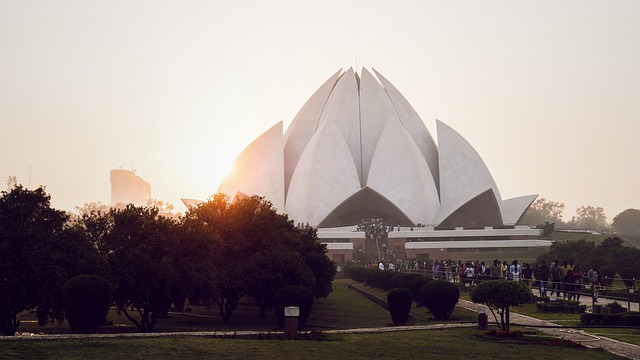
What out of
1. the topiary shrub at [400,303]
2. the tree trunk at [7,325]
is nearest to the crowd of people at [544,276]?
the topiary shrub at [400,303]

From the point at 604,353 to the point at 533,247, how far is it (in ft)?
151

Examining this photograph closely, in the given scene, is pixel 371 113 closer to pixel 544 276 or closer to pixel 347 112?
pixel 347 112

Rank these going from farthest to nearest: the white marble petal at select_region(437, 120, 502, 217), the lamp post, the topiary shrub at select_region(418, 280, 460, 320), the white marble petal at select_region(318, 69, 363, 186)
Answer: the white marble petal at select_region(318, 69, 363, 186) < the white marble petal at select_region(437, 120, 502, 217) < the lamp post < the topiary shrub at select_region(418, 280, 460, 320)

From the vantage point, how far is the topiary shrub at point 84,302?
15641 mm

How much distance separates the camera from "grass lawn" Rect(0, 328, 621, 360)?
11234 mm

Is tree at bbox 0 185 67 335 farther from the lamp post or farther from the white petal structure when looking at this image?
the white petal structure

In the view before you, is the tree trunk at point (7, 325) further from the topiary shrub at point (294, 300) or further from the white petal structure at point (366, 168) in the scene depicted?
the white petal structure at point (366, 168)

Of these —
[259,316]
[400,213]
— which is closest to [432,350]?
[259,316]

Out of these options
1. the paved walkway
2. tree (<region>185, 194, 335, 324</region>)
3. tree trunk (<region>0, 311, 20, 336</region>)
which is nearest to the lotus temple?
tree (<region>185, 194, 335, 324</region>)

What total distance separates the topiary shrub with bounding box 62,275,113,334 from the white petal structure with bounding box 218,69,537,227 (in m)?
48.2

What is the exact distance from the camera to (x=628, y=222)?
10756 cm

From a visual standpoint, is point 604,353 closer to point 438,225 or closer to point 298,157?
point 438,225

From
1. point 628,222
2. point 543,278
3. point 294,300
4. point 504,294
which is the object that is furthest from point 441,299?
point 628,222

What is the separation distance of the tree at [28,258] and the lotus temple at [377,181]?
137 ft
